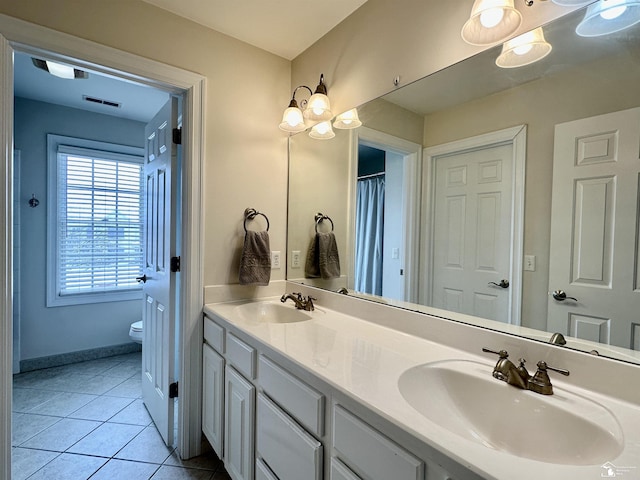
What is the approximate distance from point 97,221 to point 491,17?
3.48m

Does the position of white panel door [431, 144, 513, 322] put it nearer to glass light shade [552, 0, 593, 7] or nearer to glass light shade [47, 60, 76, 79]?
glass light shade [552, 0, 593, 7]

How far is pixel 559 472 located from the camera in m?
0.54

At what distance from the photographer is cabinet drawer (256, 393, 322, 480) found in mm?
938

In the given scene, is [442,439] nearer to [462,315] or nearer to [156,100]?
[462,315]

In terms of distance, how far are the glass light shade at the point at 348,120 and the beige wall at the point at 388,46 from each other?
4 cm

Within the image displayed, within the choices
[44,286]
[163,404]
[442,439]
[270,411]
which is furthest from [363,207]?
[44,286]

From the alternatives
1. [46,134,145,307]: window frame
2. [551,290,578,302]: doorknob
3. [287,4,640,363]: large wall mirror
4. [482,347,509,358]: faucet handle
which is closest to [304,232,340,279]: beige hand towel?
[287,4,640,363]: large wall mirror

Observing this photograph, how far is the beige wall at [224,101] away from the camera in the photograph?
4.86 ft

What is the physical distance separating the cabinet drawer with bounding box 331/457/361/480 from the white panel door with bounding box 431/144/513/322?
27.6 inches

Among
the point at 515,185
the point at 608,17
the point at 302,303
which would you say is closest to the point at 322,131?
the point at 302,303

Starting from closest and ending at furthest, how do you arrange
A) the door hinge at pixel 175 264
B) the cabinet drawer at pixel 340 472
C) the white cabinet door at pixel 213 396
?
1. the cabinet drawer at pixel 340 472
2. the white cabinet door at pixel 213 396
3. the door hinge at pixel 175 264

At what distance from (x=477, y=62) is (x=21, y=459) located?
291 cm

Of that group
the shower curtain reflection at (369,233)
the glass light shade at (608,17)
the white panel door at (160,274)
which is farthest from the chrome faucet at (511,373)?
the white panel door at (160,274)

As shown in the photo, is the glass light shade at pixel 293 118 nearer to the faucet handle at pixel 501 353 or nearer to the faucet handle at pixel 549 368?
the faucet handle at pixel 501 353
